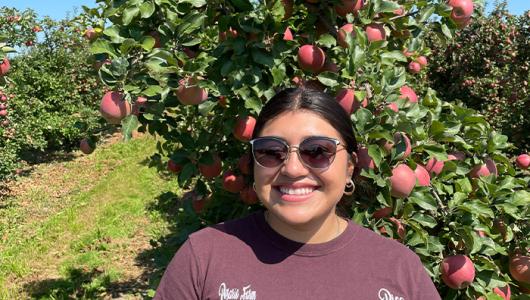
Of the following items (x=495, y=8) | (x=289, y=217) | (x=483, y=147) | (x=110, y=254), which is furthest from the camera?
(x=495, y=8)

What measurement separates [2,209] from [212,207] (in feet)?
19.9

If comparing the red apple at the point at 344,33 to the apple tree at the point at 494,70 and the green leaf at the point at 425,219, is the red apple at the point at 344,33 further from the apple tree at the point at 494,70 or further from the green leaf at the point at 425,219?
the apple tree at the point at 494,70

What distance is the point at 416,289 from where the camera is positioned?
1.38m

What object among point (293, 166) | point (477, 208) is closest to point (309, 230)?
point (293, 166)

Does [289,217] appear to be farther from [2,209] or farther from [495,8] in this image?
[495,8]

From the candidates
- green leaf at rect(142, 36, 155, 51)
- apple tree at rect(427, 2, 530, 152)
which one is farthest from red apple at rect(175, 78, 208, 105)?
apple tree at rect(427, 2, 530, 152)

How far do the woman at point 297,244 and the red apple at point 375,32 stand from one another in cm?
69

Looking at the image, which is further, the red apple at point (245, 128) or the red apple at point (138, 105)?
the red apple at point (245, 128)

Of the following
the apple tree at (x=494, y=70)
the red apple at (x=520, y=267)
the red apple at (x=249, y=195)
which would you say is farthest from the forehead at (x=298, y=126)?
the apple tree at (x=494, y=70)

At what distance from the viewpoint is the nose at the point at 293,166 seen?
1365mm

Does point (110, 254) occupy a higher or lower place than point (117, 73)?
lower

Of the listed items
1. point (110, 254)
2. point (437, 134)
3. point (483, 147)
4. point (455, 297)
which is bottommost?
point (110, 254)

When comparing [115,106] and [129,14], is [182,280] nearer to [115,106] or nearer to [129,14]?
[115,106]

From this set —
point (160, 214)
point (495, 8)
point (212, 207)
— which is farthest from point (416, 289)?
point (495, 8)
